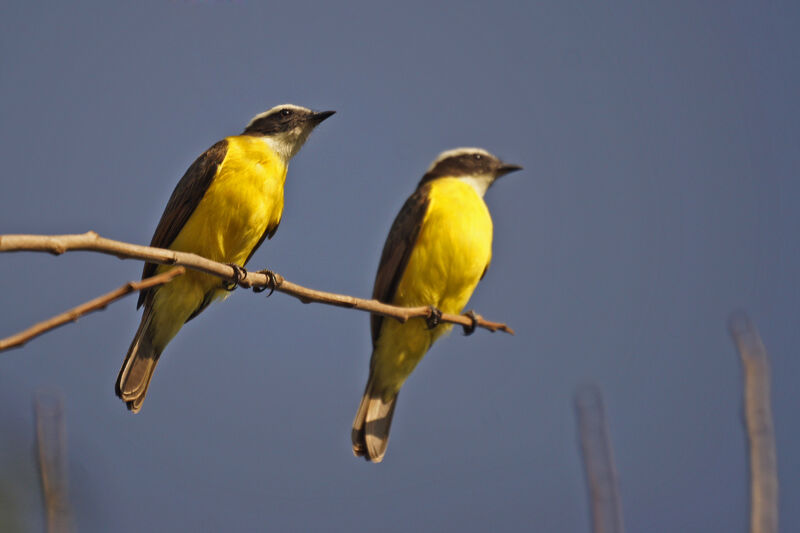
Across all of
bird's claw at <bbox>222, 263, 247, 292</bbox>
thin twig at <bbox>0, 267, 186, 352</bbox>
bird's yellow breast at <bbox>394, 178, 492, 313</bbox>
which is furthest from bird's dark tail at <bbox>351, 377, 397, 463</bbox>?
thin twig at <bbox>0, 267, 186, 352</bbox>

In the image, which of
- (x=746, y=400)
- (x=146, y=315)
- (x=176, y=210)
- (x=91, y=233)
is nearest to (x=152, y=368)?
(x=146, y=315)

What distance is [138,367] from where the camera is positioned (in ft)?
19.8

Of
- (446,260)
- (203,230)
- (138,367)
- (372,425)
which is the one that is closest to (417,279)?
(446,260)

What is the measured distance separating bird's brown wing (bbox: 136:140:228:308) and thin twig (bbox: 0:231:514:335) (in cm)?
114

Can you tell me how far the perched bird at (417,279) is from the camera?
20.8ft

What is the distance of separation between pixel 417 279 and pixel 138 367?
6.59ft

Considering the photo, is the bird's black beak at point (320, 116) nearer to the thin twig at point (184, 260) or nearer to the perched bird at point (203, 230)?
the perched bird at point (203, 230)

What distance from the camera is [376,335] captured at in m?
6.69

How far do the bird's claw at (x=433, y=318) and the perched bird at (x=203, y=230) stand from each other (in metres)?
1.35

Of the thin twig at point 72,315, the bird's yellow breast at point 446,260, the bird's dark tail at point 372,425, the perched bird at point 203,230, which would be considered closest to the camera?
the thin twig at point 72,315

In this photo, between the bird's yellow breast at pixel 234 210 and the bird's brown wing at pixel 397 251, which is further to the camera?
the bird's brown wing at pixel 397 251

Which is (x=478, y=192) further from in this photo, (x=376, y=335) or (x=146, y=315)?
(x=146, y=315)

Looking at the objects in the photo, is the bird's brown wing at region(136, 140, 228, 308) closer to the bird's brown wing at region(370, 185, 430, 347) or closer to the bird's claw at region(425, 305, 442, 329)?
the bird's brown wing at region(370, 185, 430, 347)

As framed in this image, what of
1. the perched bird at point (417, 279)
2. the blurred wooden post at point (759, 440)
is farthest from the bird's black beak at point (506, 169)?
the blurred wooden post at point (759, 440)
